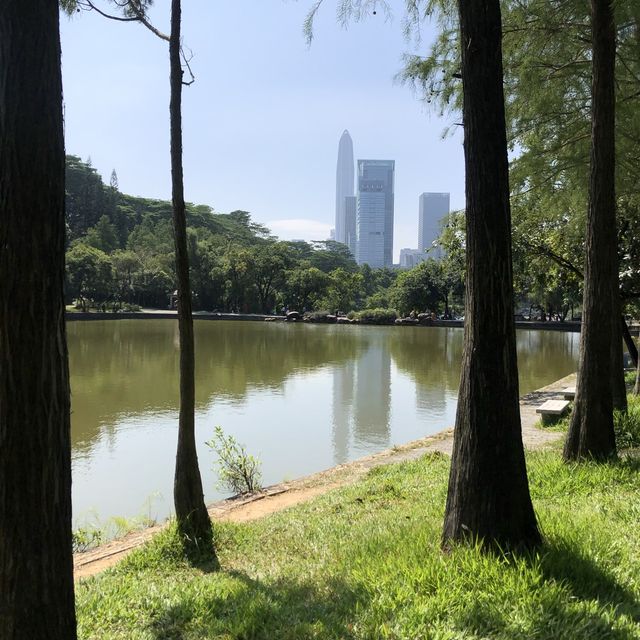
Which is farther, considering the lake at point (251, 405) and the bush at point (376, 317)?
the bush at point (376, 317)

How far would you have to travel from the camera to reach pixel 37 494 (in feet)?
6.04

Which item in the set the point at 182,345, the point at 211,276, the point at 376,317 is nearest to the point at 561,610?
the point at 182,345

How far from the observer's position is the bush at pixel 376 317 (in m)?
48.4

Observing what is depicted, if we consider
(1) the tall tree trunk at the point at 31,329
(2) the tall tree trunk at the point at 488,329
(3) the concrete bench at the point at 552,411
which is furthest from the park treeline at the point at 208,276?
(1) the tall tree trunk at the point at 31,329

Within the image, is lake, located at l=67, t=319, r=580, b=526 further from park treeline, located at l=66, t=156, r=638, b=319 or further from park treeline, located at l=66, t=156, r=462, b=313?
park treeline, located at l=66, t=156, r=462, b=313

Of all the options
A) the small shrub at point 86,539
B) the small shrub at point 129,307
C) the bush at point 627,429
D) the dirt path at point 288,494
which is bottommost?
the small shrub at point 86,539

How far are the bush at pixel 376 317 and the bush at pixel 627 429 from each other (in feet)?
137

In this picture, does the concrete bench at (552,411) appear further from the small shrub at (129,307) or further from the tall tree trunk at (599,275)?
the small shrub at (129,307)

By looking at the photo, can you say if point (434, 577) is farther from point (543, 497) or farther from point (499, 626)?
point (543, 497)

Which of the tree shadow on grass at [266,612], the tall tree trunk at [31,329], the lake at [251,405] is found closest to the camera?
the tall tree trunk at [31,329]

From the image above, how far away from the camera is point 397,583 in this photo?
2.63 m

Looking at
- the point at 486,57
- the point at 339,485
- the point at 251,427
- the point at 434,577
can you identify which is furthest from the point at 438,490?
the point at 251,427

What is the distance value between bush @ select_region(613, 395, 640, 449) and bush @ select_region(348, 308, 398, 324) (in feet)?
137

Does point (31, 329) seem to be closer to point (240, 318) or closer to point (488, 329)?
point (488, 329)
